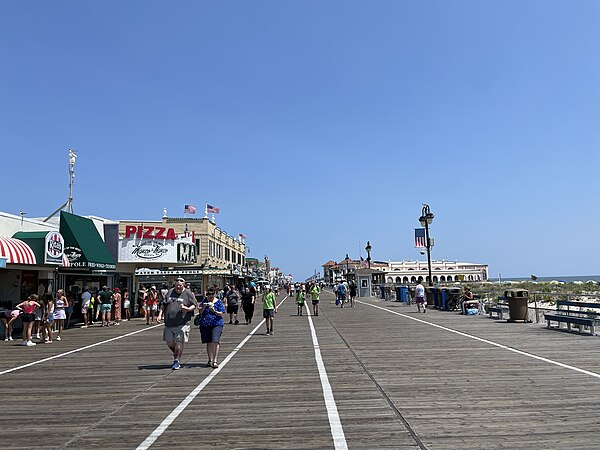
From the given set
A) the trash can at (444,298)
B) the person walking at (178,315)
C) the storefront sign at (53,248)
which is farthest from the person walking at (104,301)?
the trash can at (444,298)

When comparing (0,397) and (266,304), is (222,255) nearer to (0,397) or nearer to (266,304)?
(266,304)

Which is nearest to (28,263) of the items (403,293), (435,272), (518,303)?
(518,303)

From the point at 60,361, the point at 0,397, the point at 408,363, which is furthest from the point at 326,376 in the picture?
the point at 60,361

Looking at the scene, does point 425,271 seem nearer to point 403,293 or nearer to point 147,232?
point 403,293

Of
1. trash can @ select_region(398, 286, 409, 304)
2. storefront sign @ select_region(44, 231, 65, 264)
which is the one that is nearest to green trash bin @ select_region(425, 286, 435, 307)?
trash can @ select_region(398, 286, 409, 304)

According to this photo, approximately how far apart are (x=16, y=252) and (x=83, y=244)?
5.13 metres

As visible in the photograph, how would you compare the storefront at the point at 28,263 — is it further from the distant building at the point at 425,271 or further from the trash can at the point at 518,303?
the distant building at the point at 425,271

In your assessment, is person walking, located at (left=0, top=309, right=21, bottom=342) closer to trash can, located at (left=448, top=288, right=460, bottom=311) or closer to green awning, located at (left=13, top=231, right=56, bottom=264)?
green awning, located at (left=13, top=231, right=56, bottom=264)

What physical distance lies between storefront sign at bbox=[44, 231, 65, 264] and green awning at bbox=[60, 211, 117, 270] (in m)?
1.35

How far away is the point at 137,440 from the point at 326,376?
4590 mm

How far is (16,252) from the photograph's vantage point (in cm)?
1761

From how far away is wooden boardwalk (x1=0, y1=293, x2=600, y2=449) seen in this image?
20.1 feet

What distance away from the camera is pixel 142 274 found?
3050 centimetres

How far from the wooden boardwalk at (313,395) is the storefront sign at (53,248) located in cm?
473
